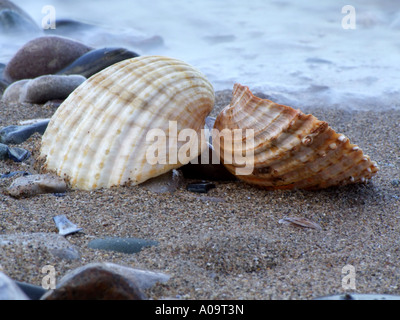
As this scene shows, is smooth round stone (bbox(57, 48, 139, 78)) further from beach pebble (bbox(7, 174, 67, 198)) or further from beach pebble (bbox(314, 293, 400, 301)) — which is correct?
beach pebble (bbox(314, 293, 400, 301))

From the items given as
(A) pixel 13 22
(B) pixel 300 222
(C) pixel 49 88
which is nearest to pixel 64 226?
(B) pixel 300 222

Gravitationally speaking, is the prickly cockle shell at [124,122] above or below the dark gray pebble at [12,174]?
above

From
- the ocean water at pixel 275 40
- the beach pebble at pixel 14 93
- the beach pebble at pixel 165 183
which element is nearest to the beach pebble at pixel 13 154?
the beach pebble at pixel 165 183

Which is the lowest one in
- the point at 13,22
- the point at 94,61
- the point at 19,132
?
the point at 19,132

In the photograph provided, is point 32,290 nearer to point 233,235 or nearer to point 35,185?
point 233,235

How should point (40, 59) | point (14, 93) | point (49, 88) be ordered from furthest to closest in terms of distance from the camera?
point (40, 59), point (14, 93), point (49, 88)

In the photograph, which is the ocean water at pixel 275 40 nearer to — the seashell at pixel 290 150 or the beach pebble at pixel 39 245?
the seashell at pixel 290 150
